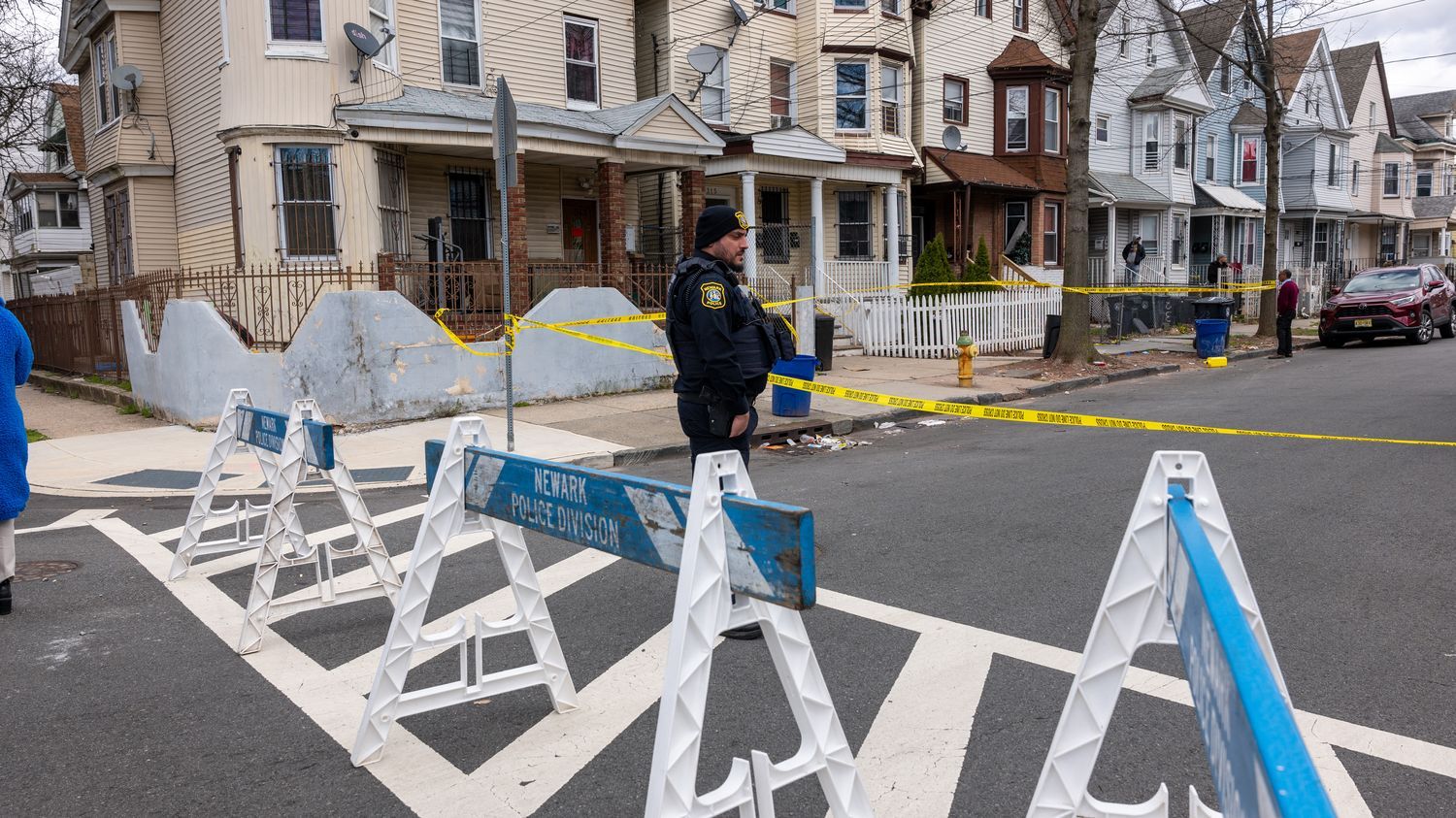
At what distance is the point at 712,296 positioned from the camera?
16.7ft

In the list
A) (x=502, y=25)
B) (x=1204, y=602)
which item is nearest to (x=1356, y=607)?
(x=1204, y=602)

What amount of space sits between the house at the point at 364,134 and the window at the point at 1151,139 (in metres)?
21.5

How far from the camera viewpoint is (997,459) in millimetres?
9797

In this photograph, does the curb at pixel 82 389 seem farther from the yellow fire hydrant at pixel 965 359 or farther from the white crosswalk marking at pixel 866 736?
the yellow fire hydrant at pixel 965 359

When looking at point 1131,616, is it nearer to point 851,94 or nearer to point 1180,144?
point 851,94

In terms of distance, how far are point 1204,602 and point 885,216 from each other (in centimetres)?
2535

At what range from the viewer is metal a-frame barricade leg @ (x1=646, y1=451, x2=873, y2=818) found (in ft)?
8.33

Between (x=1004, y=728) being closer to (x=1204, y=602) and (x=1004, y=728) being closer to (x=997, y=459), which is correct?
(x=1204, y=602)

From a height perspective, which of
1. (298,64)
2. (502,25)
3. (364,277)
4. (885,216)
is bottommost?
(364,277)

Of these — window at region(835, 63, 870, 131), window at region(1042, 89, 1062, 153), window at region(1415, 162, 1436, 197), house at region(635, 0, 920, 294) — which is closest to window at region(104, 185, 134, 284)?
house at region(635, 0, 920, 294)

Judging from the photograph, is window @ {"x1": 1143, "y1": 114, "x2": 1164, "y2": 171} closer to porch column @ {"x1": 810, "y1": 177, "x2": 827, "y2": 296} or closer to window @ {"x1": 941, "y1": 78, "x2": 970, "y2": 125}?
window @ {"x1": 941, "y1": 78, "x2": 970, "y2": 125}

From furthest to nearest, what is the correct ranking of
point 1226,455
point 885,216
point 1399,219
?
1. point 1399,219
2. point 885,216
3. point 1226,455

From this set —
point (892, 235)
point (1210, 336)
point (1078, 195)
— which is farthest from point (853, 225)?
point (1210, 336)

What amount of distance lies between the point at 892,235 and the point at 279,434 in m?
21.1
